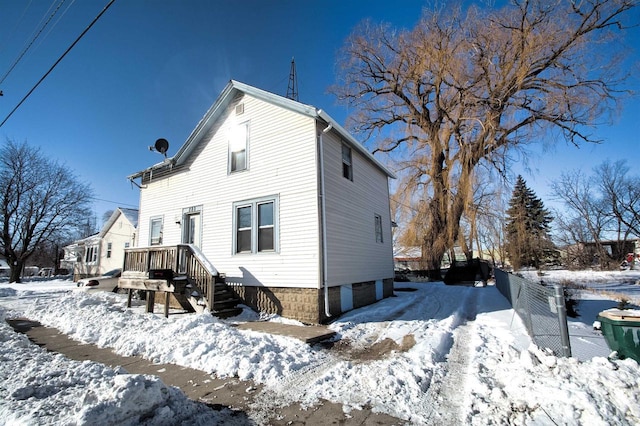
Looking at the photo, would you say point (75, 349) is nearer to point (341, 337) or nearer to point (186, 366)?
point (186, 366)

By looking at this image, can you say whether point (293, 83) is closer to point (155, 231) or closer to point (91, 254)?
point (155, 231)

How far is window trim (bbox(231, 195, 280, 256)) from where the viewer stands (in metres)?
8.84

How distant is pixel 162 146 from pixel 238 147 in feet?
14.9

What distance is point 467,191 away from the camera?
53.4 feet

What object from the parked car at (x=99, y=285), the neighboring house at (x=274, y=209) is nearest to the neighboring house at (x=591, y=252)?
the neighboring house at (x=274, y=209)

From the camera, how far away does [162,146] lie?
41.8 feet

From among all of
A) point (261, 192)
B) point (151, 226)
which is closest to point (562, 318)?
point (261, 192)

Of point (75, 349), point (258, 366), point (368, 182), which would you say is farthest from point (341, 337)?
point (368, 182)

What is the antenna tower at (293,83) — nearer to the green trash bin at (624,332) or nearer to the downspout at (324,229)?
the downspout at (324,229)

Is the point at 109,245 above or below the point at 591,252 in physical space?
above

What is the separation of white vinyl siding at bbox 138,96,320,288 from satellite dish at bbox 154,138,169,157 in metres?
1.42

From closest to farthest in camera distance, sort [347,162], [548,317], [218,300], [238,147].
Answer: [548,317]
[218,300]
[238,147]
[347,162]

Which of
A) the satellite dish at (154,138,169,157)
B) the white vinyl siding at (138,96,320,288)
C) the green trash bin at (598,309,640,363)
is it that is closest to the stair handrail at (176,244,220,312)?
the white vinyl siding at (138,96,320,288)

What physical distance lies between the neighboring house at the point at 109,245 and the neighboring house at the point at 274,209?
14.6 m
